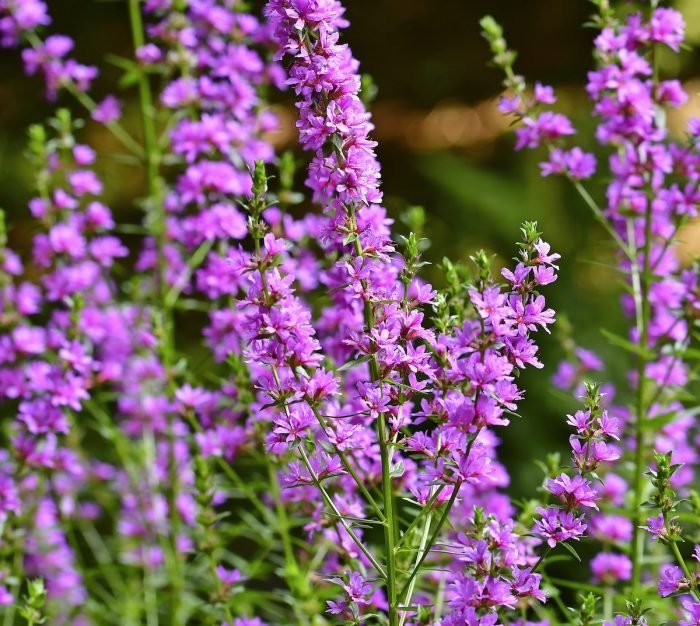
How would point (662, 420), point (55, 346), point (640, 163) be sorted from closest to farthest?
point (662, 420), point (640, 163), point (55, 346)

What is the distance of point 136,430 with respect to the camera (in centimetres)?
334

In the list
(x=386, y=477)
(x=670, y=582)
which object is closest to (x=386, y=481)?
(x=386, y=477)

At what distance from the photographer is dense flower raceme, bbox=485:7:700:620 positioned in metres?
2.00

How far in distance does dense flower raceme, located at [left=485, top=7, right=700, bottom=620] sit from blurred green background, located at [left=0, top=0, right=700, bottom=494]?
257 cm

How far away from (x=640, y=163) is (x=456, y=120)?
4.65 metres

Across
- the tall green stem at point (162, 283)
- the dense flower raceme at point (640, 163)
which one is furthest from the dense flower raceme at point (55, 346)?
the dense flower raceme at point (640, 163)

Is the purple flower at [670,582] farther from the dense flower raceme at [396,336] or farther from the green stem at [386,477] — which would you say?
the green stem at [386,477]

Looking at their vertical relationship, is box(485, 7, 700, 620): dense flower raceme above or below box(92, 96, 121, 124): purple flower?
below

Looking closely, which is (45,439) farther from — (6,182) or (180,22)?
(6,182)

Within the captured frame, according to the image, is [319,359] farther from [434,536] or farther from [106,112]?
[106,112]

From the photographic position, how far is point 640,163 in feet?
6.81

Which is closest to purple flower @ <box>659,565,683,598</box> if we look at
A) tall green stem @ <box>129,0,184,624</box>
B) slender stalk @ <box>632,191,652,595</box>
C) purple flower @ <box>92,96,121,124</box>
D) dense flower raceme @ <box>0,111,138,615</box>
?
slender stalk @ <box>632,191,652,595</box>

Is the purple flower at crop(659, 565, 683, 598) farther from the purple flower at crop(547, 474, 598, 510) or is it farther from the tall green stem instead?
the tall green stem

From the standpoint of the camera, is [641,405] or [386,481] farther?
[641,405]
